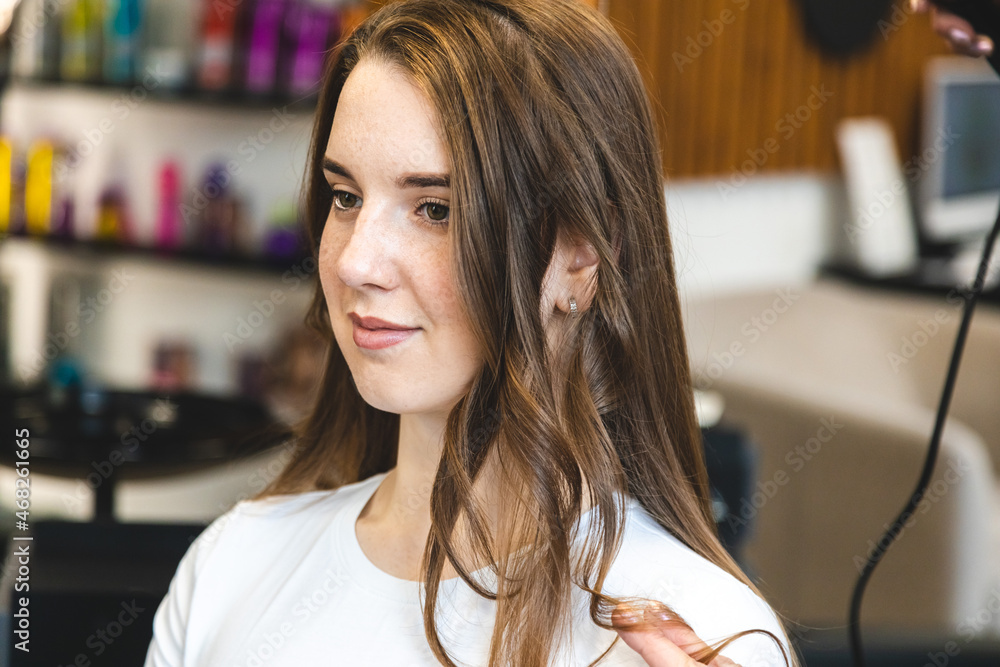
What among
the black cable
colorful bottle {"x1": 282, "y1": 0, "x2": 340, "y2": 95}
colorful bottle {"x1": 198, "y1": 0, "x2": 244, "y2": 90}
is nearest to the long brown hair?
the black cable

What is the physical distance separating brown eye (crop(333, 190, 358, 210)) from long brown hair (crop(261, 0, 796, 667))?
13 cm

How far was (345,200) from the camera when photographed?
94 centimetres

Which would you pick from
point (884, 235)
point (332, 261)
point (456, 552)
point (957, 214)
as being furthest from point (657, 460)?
point (957, 214)

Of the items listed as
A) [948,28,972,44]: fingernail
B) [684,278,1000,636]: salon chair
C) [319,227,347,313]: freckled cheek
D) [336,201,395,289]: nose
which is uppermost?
[948,28,972,44]: fingernail

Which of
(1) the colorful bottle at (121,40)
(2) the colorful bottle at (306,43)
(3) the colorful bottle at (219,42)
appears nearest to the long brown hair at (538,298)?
(2) the colorful bottle at (306,43)

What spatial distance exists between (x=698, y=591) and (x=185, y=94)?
218 centimetres

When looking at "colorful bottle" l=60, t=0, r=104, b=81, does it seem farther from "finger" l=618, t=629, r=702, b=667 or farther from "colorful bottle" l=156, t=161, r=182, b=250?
"finger" l=618, t=629, r=702, b=667

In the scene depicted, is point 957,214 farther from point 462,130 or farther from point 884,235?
point 462,130

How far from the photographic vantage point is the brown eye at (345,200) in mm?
931

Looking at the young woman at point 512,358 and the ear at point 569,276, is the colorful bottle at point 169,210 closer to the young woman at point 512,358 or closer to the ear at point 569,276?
the young woman at point 512,358

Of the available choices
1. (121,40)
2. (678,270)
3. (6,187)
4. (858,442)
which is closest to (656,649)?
(858,442)

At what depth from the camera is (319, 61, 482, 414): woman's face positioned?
33.5 inches

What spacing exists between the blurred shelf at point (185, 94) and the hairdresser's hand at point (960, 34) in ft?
5.89

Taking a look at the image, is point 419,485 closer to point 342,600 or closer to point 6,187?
point 342,600
